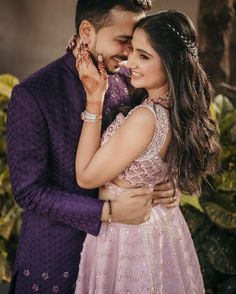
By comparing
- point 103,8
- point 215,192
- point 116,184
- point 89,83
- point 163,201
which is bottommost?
point 215,192

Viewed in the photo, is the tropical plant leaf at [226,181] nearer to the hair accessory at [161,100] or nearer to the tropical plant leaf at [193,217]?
the tropical plant leaf at [193,217]

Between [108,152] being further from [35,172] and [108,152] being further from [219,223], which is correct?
[219,223]

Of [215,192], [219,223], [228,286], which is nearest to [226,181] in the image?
[215,192]

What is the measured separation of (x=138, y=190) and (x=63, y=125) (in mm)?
374

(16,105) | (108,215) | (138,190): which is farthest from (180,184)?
(16,105)

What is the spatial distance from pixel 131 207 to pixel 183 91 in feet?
1.54

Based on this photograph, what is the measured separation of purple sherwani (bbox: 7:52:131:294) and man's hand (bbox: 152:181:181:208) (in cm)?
25

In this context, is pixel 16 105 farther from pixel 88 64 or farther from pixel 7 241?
pixel 7 241

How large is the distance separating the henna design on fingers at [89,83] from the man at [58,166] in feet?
0.35

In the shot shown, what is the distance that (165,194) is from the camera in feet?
7.53

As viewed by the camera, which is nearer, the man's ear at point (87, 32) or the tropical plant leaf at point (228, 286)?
the man's ear at point (87, 32)

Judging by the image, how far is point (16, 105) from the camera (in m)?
2.04

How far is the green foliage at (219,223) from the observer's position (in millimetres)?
3433

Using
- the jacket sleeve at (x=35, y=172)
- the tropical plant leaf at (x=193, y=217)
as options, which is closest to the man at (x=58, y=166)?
the jacket sleeve at (x=35, y=172)
